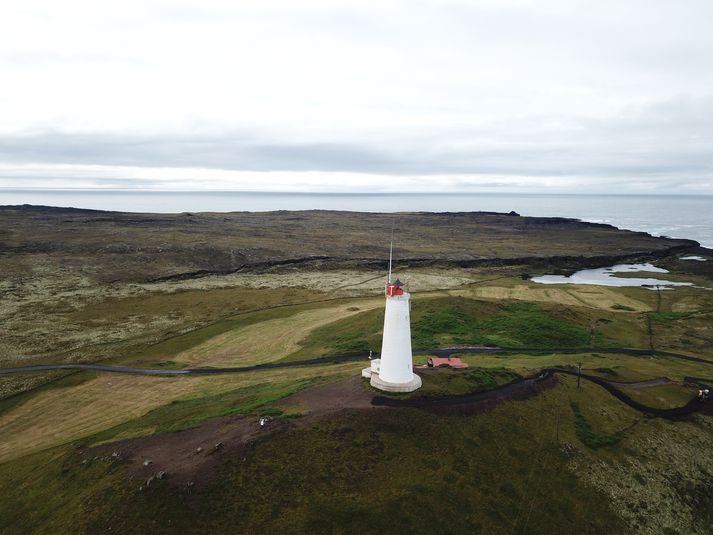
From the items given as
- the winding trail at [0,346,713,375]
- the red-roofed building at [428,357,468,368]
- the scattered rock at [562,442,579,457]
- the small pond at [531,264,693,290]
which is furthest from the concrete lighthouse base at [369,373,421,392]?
the small pond at [531,264,693,290]

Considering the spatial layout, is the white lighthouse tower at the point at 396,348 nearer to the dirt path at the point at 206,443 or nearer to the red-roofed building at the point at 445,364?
the dirt path at the point at 206,443

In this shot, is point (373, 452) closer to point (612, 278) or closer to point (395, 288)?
point (395, 288)

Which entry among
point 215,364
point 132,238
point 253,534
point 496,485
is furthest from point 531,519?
point 132,238

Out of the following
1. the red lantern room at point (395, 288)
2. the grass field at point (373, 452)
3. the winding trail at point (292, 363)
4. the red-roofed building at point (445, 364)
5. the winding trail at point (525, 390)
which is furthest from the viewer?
the winding trail at point (292, 363)

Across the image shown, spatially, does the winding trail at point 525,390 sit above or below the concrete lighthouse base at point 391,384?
below

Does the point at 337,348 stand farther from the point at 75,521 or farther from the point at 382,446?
the point at 75,521

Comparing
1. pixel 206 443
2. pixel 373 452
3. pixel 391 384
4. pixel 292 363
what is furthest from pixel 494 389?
pixel 292 363

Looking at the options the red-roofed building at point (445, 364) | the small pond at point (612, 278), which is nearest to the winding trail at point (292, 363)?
the red-roofed building at point (445, 364)
